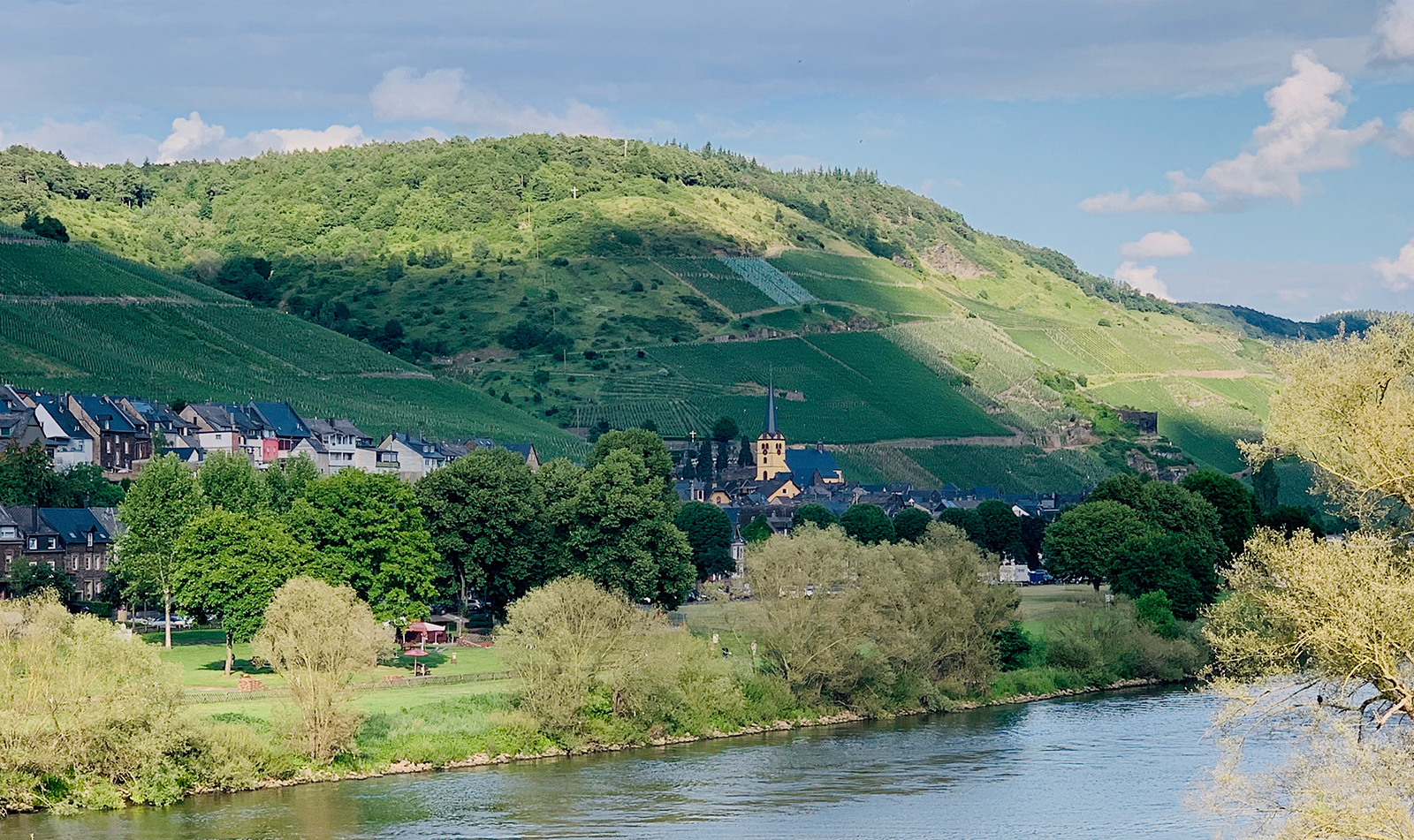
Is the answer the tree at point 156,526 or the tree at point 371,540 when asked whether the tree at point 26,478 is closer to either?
the tree at point 156,526

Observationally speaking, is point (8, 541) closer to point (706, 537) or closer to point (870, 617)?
point (870, 617)

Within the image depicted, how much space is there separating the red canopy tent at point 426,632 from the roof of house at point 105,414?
135 feet

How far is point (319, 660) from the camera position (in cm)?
4962

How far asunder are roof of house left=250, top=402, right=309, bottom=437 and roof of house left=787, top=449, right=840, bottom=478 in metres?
48.3

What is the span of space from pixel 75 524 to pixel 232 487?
8934 millimetres

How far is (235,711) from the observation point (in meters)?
51.8

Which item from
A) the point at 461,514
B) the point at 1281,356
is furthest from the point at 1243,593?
the point at 461,514

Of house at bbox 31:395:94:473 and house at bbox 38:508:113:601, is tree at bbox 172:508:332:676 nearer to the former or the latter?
house at bbox 38:508:113:601

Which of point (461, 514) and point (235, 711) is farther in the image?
point (461, 514)

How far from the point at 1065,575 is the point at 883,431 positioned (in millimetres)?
71406

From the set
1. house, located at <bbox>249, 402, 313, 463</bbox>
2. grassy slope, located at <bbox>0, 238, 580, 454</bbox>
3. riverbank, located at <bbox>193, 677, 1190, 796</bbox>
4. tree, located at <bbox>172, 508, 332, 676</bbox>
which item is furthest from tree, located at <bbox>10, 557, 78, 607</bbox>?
grassy slope, located at <bbox>0, 238, 580, 454</bbox>

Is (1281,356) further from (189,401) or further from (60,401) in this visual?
(189,401)

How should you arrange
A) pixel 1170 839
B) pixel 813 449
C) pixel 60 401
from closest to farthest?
pixel 1170 839 → pixel 60 401 → pixel 813 449

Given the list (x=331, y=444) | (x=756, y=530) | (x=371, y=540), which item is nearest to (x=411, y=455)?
(x=331, y=444)
